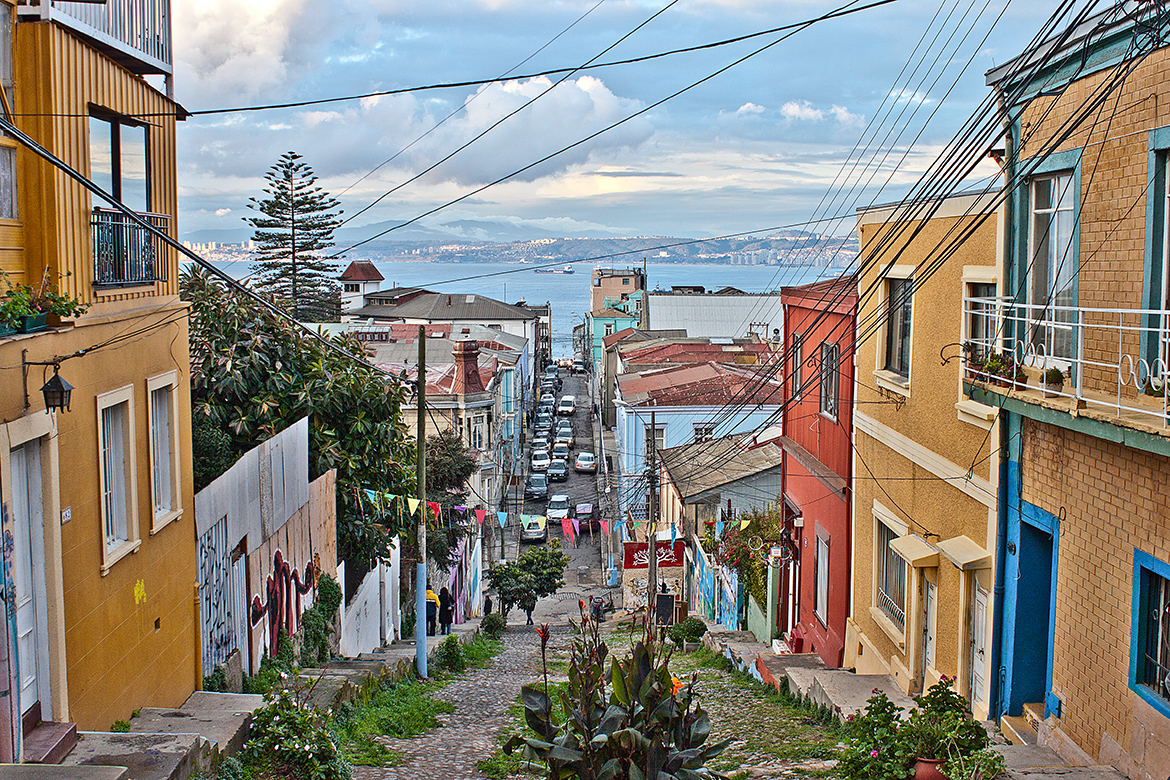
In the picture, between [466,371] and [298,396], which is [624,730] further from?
[466,371]

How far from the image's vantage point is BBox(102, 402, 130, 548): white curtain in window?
8.20 metres

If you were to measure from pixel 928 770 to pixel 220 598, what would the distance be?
7.54 meters

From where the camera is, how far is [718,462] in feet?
94.9

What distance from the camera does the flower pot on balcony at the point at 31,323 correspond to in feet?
21.4

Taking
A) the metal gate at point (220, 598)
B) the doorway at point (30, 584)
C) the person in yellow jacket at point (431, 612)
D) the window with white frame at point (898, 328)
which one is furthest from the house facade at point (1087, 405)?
the person in yellow jacket at point (431, 612)

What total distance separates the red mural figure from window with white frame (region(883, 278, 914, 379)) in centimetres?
834

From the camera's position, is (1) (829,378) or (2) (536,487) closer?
(1) (829,378)

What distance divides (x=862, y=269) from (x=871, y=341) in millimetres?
1385

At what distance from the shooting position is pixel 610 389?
5731 cm

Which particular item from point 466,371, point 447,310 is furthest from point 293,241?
point 447,310

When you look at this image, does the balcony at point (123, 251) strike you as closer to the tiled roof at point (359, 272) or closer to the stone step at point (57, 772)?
the stone step at point (57, 772)

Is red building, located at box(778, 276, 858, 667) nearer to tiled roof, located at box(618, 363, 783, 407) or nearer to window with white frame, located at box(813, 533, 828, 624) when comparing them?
window with white frame, located at box(813, 533, 828, 624)

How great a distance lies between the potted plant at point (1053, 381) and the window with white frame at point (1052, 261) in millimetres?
215

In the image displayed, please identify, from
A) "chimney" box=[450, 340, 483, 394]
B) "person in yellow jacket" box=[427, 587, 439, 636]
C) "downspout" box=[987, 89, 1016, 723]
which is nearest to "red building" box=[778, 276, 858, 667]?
"downspout" box=[987, 89, 1016, 723]
